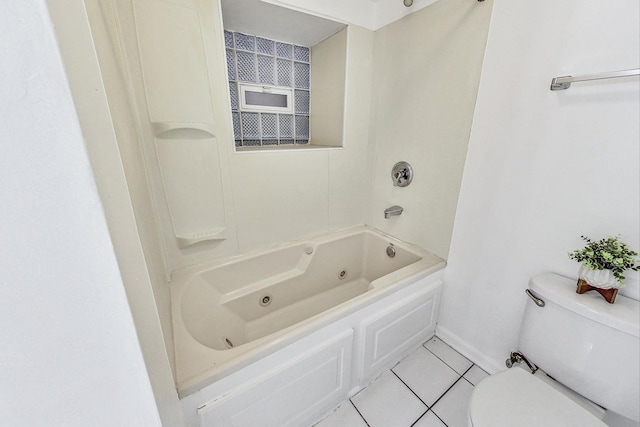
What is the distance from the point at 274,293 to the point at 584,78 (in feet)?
6.13

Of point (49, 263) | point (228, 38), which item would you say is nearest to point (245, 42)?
point (228, 38)

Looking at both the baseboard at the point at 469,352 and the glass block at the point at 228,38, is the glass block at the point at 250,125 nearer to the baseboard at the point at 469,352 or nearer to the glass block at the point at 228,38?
the glass block at the point at 228,38

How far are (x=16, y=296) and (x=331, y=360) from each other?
1.08m

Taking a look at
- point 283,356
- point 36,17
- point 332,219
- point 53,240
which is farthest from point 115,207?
point 332,219

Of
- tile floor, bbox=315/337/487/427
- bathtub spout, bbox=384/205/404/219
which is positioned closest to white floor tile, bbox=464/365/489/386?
tile floor, bbox=315/337/487/427

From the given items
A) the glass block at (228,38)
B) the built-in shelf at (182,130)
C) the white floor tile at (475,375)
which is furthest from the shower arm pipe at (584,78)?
the glass block at (228,38)

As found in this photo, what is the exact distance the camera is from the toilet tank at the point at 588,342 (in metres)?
0.81

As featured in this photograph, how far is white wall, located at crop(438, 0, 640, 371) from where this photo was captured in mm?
873

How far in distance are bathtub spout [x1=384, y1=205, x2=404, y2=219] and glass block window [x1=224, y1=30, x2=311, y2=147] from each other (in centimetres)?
98

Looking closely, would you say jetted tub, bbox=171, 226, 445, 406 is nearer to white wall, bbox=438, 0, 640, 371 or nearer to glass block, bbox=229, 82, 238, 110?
white wall, bbox=438, 0, 640, 371

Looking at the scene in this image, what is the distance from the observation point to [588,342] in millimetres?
878

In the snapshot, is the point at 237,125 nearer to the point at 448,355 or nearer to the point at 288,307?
the point at 288,307

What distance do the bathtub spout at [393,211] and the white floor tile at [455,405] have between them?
1.08 metres

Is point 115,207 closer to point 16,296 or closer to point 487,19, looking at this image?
point 16,296
